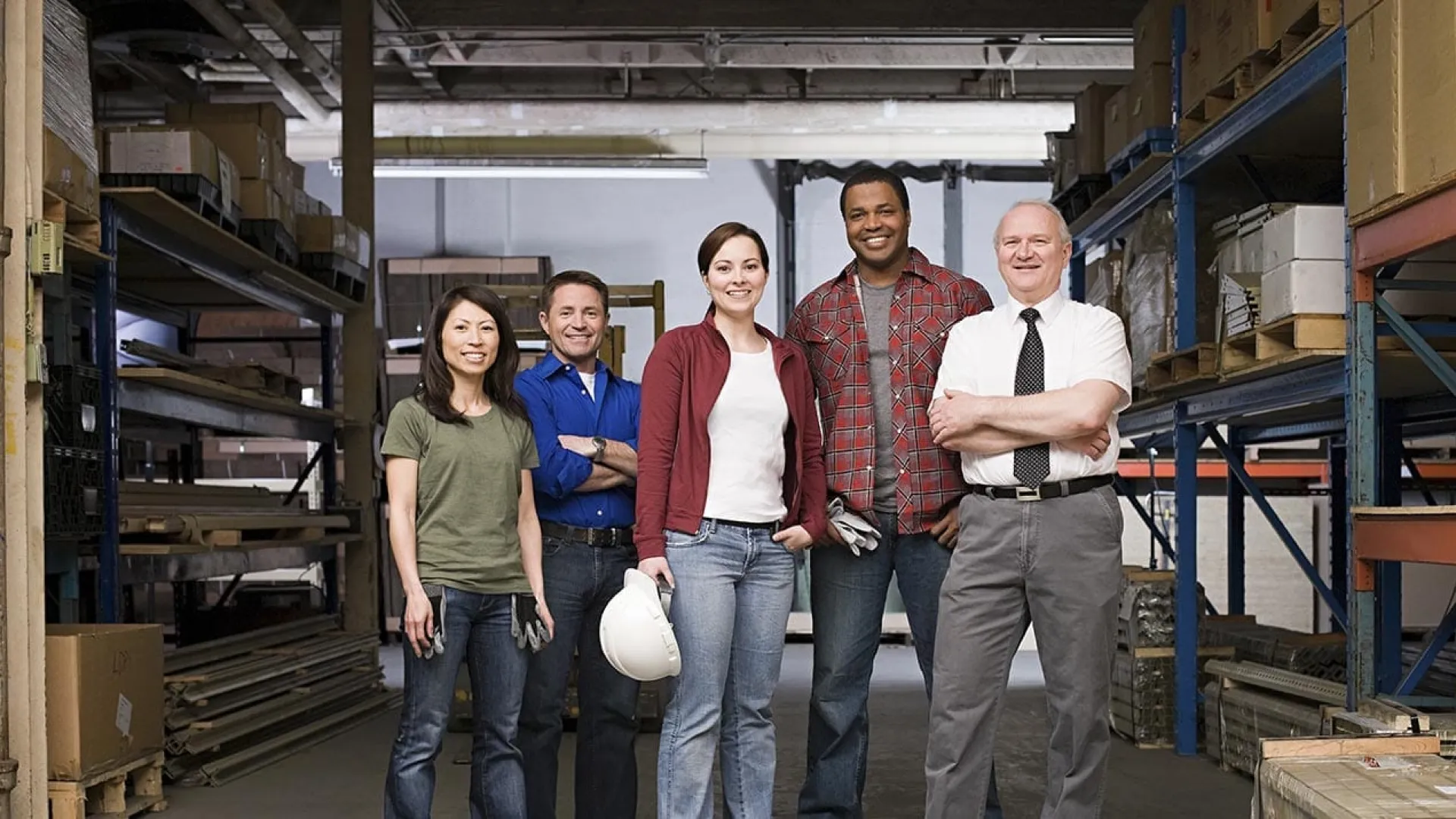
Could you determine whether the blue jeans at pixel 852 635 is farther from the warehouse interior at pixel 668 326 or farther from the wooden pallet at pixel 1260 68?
the wooden pallet at pixel 1260 68

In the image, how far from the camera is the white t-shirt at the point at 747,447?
12.3 feet

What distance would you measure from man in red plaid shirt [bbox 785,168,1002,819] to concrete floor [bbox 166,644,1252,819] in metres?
1.37

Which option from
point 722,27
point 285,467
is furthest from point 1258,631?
point 285,467

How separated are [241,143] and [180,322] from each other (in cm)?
256

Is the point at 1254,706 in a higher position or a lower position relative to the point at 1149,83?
lower

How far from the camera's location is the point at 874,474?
4.18m

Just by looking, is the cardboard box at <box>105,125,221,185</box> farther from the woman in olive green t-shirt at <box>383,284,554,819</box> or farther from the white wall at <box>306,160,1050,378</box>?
the white wall at <box>306,160,1050,378</box>

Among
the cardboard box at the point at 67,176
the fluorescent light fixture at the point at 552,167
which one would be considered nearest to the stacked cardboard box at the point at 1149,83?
the cardboard box at the point at 67,176

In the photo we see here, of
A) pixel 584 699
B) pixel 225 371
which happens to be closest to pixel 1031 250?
pixel 584 699

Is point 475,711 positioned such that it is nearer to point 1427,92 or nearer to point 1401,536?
point 1401,536

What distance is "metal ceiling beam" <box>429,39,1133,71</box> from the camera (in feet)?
37.7

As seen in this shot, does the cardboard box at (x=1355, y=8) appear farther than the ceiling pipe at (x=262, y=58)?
No

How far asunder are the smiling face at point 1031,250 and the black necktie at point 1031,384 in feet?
0.23

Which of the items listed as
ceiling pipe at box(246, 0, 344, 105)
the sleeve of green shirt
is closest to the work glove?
the sleeve of green shirt
